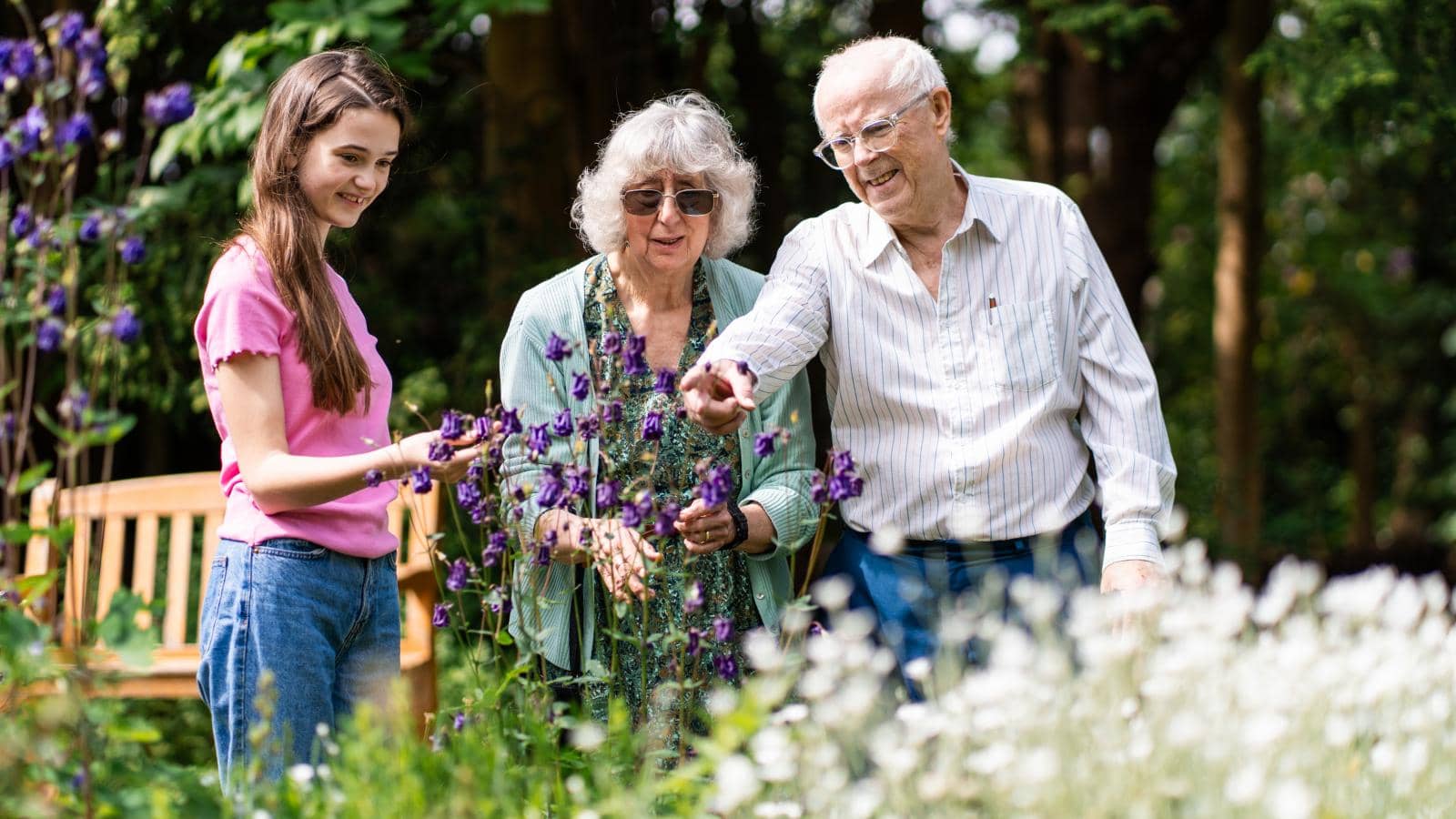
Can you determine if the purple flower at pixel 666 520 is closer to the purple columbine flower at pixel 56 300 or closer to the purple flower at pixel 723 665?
the purple flower at pixel 723 665

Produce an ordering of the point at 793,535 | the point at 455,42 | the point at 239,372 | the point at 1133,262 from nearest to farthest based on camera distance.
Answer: the point at 239,372 < the point at 793,535 < the point at 455,42 < the point at 1133,262

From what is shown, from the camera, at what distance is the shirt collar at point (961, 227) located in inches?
109

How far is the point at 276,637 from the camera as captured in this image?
2461 mm

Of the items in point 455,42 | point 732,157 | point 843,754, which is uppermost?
point 455,42

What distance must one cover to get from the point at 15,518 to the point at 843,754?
51.5 inches

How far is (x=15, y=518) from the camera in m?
2.09

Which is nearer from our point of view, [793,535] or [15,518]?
[15,518]

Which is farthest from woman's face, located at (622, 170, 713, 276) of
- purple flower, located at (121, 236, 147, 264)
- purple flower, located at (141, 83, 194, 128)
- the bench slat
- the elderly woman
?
the bench slat

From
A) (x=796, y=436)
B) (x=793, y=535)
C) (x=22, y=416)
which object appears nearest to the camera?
(x=22, y=416)

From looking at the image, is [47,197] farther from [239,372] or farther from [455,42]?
[239,372]

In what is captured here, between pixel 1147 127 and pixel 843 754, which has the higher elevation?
pixel 1147 127

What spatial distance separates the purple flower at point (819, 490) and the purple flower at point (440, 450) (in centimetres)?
62

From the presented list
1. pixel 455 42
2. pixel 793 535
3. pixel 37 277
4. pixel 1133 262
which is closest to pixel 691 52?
pixel 455 42

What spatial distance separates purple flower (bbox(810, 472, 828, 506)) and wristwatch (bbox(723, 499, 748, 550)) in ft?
0.76
